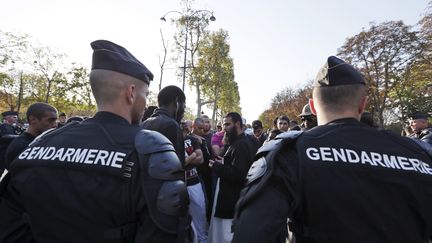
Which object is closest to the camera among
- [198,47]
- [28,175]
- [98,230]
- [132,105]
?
[98,230]

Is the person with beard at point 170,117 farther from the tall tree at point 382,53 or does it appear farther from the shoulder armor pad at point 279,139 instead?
the tall tree at point 382,53

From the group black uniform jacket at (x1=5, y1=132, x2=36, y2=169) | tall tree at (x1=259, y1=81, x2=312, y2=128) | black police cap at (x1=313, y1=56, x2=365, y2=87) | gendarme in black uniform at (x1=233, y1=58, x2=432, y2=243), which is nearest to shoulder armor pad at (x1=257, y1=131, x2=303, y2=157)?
gendarme in black uniform at (x1=233, y1=58, x2=432, y2=243)

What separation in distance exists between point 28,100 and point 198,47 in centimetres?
2436

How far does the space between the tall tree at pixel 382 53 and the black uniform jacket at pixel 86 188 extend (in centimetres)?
3027

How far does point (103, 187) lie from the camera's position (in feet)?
5.63

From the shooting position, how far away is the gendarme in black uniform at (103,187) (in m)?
1.67

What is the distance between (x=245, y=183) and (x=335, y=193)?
1.44ft

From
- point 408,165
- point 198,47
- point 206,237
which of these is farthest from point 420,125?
point 198,47

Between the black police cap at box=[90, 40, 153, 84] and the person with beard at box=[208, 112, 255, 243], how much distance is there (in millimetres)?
2960

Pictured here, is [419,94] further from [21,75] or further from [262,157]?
[21,75]

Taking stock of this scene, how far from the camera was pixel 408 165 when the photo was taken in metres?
1.72

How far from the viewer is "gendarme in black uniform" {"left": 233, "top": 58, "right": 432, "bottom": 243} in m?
1.61

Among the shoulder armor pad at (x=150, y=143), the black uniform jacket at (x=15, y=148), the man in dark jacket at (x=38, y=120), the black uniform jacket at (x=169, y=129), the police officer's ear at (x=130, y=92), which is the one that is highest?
the man in dark jacket at (x=38, y=120)

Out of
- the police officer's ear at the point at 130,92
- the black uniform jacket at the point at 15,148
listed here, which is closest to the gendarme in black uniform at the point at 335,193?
the police officer's ear at the point at 130,92
